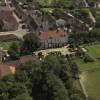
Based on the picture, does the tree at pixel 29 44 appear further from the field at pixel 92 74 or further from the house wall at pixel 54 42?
the field at pixel 92 74

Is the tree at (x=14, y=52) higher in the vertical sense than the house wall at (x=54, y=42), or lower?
higher

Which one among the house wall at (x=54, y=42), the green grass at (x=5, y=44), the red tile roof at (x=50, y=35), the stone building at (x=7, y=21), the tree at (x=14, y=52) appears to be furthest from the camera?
the stone building at (x=7, y=21)

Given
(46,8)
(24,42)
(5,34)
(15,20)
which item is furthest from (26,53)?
(46,8)

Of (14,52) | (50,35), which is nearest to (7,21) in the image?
(50,35)

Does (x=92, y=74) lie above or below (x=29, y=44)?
below

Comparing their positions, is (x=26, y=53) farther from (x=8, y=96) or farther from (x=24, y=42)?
(x=8, y=96)

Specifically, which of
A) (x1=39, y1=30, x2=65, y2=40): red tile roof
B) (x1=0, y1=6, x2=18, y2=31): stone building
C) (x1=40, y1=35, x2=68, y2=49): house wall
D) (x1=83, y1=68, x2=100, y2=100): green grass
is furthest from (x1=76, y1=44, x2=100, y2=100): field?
(x1=0, y1=6, x2=18, y2=31): stone building

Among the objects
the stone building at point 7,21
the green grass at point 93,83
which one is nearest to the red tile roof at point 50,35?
the stone building at point 7,21

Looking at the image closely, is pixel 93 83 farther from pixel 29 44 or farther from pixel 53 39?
pixel 53 39

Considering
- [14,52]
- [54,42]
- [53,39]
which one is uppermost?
[14,52]
